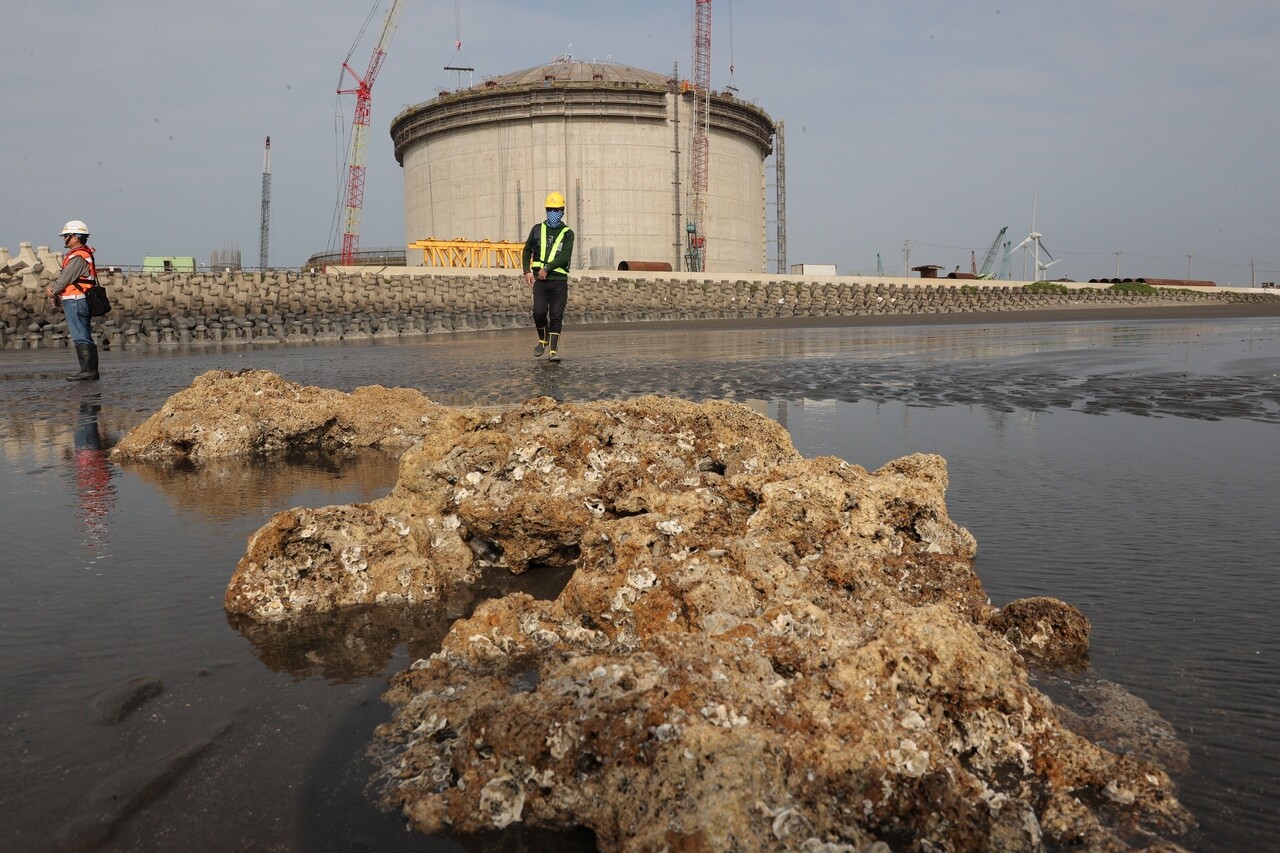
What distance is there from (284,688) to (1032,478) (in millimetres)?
3521

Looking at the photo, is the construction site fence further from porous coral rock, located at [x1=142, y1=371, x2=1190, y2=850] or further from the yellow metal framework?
porous coral rock, located at [x1=142, y1=371, x2=1190, y2=850]

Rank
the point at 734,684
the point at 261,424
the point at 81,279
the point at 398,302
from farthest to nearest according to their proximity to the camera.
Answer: the point at 398,302
the point at 81,279
the point at 261,424
the point at 734,684

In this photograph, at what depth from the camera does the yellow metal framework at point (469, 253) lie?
43.2m

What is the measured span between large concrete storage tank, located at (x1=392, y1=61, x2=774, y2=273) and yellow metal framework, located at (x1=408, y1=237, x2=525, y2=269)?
3.77 m

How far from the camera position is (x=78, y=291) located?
39.8 feet

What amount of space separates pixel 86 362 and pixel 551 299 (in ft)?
18.7

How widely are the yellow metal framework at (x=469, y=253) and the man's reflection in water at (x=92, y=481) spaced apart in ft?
119

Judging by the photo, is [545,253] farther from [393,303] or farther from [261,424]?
[393,303]

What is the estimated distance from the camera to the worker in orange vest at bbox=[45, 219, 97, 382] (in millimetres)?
11867

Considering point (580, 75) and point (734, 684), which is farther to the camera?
point (580, 75)

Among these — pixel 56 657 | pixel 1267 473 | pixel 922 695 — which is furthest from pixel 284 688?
pixel 1267 473

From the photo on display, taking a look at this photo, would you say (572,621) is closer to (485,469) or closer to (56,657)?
(485,469)

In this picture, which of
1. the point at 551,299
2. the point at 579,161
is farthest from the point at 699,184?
the point at 551,299

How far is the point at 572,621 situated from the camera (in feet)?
8.59
